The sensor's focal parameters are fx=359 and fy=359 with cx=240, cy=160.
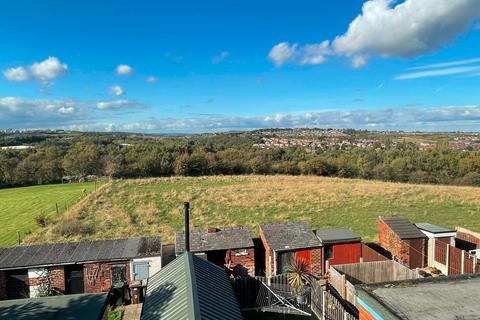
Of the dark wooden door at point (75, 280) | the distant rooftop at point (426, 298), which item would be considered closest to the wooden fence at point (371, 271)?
the distant rooftop at point (426, 298)

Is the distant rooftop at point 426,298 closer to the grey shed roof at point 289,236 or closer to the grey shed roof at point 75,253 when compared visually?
the grey shed roof at point 289,236

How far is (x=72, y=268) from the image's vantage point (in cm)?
1695

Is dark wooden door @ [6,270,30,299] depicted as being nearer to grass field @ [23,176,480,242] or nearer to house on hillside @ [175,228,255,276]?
house on hillside @ [175,228,255,276]

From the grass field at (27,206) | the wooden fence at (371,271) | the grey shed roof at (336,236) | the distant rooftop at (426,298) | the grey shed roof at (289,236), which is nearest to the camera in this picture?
the distant rooftop at (426,298)

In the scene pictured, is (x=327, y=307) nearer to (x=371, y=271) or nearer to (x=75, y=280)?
(x=371, y=271)

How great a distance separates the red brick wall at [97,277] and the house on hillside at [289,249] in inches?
306

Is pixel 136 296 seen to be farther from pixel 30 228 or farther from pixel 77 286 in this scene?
pixel 30 228

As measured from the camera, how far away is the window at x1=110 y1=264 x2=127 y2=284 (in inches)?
670

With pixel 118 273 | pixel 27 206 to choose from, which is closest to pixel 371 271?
pixel 118 273

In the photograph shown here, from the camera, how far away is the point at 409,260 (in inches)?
750

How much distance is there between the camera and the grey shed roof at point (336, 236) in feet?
62.1

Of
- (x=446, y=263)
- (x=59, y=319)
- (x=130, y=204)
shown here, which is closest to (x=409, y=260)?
(x=446, y=263)

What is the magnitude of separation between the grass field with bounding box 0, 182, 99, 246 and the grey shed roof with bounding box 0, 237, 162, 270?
41.7 feet

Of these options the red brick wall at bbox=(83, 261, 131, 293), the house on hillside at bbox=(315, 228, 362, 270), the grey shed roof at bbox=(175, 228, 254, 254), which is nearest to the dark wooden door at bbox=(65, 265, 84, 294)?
the red brick wall at bbox=(83, 261, 131, 293)
